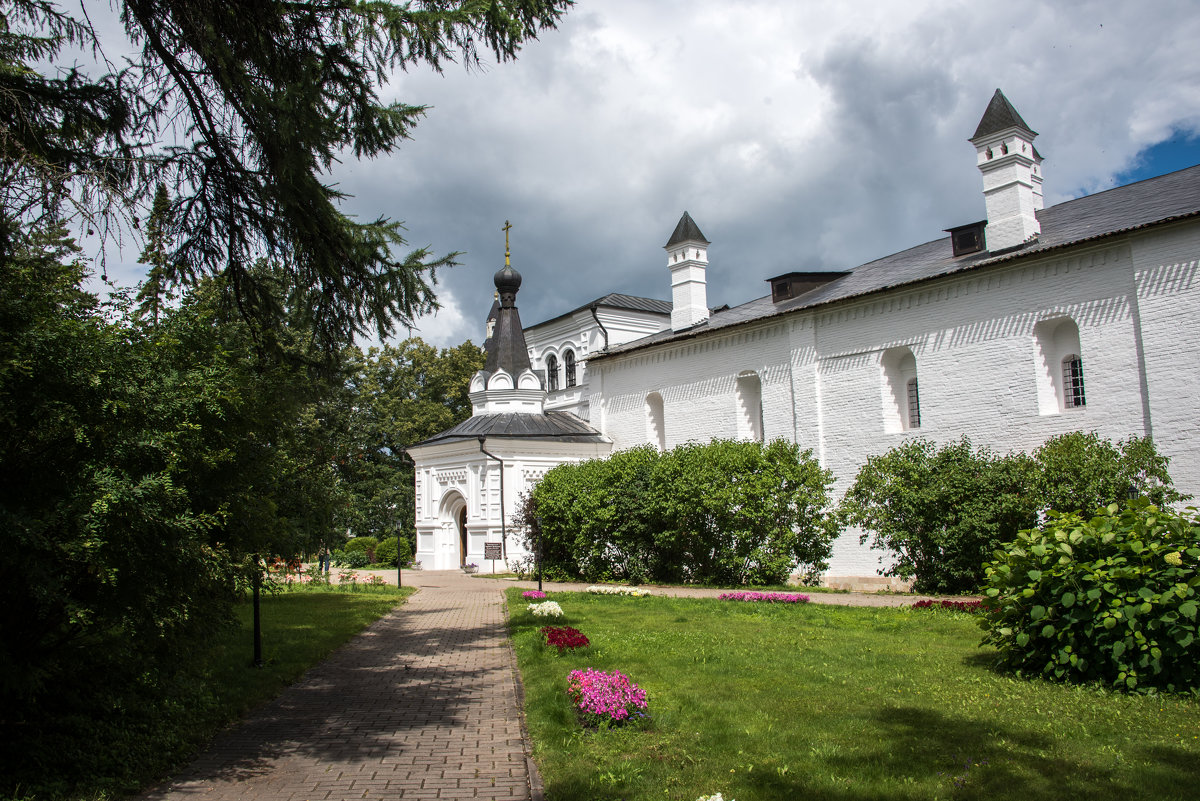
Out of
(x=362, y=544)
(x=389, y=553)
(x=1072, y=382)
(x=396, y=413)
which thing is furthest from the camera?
(x=396, y=413)

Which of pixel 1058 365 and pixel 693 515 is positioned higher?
pixel 1058 365

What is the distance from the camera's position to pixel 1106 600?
6871 millimetres

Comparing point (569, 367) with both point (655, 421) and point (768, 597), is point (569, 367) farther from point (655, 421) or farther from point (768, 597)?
point (768, 597)

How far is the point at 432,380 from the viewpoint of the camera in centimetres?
4741

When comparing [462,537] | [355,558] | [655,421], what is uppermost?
[655,421]

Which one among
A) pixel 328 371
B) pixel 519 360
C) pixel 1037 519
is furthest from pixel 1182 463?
pixel 519 360

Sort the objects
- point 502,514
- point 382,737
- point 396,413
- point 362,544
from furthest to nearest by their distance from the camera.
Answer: point 396,413 → point 362,544 → point 502,514 → point 382,737

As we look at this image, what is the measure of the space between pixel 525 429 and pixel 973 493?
1684cm

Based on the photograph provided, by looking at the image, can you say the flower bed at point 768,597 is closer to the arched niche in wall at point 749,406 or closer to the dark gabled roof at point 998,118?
the arched niche in wall at point 749,406

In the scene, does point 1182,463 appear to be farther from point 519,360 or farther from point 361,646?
point 519,360

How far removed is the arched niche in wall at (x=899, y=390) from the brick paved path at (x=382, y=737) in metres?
14.8

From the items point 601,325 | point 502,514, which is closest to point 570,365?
point 601,325

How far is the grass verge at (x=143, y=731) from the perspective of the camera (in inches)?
209

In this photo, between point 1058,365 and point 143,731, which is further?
point 1058,365
